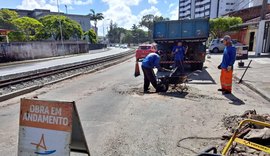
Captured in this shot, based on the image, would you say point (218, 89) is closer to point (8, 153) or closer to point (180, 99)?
point (180, 99)

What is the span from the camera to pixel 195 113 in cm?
584

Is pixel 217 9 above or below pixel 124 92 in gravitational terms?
above

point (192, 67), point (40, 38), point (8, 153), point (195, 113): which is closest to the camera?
point (8, 153)

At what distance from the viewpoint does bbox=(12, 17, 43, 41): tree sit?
165 ft

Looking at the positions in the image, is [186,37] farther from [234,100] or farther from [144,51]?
[144,51]

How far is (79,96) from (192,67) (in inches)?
310

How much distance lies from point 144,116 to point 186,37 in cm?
863

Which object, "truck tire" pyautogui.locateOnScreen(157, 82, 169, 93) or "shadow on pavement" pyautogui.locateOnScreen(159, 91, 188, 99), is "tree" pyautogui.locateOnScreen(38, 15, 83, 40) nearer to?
"truck tire" pyautogui.locateOnScreen(157, 82, 169, 93)

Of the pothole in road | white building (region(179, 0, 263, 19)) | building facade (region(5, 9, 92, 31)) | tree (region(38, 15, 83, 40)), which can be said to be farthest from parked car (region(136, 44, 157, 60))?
building facade (region(5, 9, 92, 31))

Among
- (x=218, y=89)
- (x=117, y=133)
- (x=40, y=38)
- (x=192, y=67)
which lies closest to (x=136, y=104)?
(x=117, y=133)

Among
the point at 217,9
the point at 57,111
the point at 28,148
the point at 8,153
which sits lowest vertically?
the point at 8,153

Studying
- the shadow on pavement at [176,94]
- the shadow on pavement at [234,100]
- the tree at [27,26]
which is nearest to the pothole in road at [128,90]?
the shadow on pavement at [176,94]

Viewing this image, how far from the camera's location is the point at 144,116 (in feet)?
18.6

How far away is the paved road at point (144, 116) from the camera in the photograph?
163 inches
